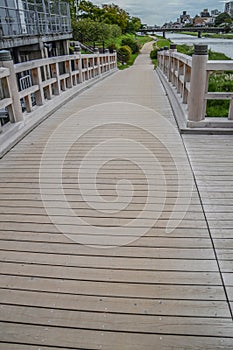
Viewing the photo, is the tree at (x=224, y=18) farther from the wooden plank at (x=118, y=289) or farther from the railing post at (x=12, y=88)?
the wooden plank at (x=118, y=289)

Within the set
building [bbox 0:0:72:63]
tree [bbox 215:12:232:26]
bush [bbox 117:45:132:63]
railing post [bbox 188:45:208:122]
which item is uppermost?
tree [bbox 215:12:232:26]

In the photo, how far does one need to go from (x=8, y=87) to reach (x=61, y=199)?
2.06m

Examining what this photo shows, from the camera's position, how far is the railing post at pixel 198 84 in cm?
362

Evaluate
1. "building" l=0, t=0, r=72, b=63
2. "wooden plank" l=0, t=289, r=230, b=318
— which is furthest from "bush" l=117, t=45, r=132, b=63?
"wooden plank" l=0, t=289, r=230, b=318

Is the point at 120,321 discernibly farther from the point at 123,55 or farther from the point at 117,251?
the point at 123,55

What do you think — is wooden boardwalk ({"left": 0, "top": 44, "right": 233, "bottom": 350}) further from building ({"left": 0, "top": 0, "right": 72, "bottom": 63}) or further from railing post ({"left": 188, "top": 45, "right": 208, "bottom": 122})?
building ({"left": 0, "top": 0, "right": 72, "bottom": 63})

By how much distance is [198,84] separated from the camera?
3736mm

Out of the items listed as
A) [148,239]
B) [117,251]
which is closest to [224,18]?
[148,239]

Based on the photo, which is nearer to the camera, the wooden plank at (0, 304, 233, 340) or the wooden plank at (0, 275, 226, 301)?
the wooden plank at (0, 304, 233, 340)

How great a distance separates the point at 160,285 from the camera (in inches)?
65.0

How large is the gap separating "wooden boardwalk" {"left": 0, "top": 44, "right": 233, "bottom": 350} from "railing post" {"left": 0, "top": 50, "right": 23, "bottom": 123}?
86 cm

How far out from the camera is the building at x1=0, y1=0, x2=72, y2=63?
9.39 metres

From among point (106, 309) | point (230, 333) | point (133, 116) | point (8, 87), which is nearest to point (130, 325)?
point (106, 309)

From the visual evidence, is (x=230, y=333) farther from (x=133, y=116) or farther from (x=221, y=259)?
(x=133, y=116)
